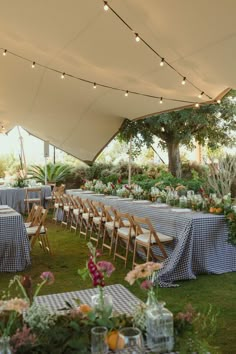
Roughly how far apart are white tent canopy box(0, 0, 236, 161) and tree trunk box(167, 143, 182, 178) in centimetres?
281

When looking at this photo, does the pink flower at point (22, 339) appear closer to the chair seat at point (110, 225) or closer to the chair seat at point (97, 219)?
the chair seat at point (110, 225)

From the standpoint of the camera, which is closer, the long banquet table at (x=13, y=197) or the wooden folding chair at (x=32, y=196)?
the wooden folding chair at (x=32, y=196)

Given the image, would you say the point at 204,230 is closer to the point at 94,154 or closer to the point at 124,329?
the point at 124,329

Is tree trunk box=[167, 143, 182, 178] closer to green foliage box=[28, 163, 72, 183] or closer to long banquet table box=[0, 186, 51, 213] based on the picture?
green foliage box=[28, 163, 72, 183]

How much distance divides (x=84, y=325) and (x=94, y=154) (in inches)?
441

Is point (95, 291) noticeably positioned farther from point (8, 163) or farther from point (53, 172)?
point (8, 163)

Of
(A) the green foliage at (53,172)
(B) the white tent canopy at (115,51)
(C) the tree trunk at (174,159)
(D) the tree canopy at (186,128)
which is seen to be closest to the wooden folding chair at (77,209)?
(B) the white tent canopy at (115,51)

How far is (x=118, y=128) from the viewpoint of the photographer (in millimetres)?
11398

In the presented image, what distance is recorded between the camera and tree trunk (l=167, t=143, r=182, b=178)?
41.8 ft

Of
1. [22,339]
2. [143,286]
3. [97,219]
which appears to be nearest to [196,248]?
[97,219]

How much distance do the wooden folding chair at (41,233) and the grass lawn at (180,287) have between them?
13 cm

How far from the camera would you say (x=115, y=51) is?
20.2 ft

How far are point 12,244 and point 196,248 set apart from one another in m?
2.50

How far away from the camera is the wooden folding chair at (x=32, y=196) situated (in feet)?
36.8
